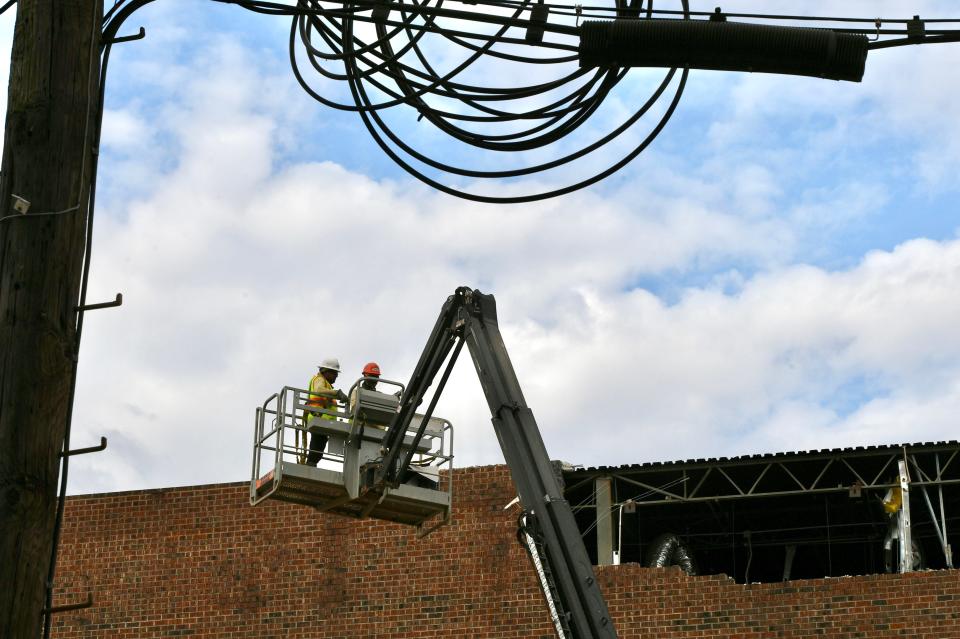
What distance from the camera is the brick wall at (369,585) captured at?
20359 mm

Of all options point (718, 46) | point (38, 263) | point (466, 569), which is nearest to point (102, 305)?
point (38, 263)

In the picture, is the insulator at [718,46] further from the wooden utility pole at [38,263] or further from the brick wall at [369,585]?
the brick wall at [369,585]

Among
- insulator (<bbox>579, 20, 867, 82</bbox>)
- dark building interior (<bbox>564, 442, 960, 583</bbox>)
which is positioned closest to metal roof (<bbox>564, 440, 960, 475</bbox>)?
dark building interior (<bbox>564, 442, 960, 583</bbox>)

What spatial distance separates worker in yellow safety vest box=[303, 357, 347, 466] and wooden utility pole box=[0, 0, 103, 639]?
7514 mm

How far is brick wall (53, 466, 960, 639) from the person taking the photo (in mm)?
20359

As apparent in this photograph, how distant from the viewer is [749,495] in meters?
21.5

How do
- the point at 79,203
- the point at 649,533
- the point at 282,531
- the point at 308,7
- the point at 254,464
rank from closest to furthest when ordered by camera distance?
the point at 79,203, the point at 308,7, the point at 254,464, the point at 282,531, the point at 649,533

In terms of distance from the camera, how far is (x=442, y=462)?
15.3 m

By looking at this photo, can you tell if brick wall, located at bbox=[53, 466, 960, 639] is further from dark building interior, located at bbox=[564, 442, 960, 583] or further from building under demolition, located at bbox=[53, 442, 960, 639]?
dark building interior, located at bbox=[564, 442, 960, 583]

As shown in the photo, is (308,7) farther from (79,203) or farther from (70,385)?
(70,385)

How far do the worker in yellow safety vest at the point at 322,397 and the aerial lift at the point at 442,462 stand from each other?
0.15m

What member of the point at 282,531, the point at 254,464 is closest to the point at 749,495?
the point at 282,531

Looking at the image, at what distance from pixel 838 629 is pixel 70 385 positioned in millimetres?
15218

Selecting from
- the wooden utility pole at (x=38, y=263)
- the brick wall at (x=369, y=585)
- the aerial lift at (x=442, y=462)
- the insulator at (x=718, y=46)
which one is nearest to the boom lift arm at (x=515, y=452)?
the aerial lift at (x=442, y=462)
